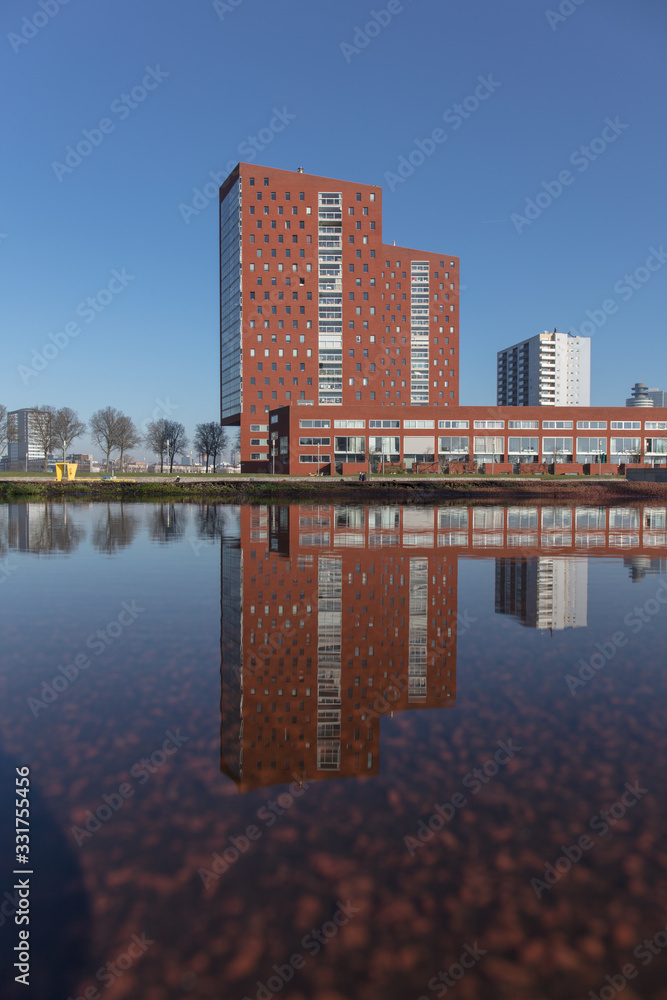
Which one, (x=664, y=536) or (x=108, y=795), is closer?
(x=108, y=795)

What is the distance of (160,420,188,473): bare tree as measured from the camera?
151m

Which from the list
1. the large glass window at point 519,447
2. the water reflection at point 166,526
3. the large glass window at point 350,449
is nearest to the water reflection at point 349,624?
the water reflection at point 166,526

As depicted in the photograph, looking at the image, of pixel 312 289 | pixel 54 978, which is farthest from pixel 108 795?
pixel 312 289

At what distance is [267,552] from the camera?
1955cm

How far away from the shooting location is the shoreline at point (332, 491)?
2239 inches

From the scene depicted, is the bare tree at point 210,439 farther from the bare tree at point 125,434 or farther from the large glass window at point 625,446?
the large glass window at point 625,446

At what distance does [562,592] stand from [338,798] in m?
10.0

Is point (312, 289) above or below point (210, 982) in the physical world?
above

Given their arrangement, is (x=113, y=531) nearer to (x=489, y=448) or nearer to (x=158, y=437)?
(x=489, y=448)

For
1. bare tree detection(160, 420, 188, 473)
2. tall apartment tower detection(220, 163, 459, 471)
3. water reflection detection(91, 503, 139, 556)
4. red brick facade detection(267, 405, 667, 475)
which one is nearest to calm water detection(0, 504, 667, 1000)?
water reflection detection(91, 503, 139, 556)

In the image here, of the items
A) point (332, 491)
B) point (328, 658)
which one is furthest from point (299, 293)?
point (328, 658)

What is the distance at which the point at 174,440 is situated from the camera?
151750mm

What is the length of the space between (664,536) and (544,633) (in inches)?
802

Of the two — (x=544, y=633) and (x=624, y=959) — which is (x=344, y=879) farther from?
(x=544, y=633)
